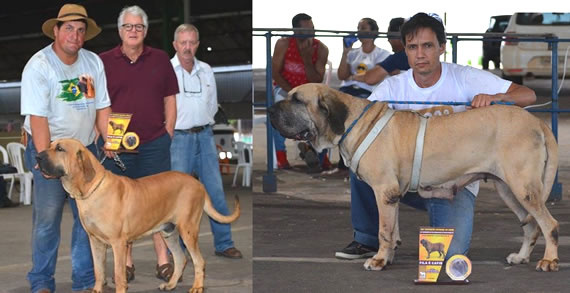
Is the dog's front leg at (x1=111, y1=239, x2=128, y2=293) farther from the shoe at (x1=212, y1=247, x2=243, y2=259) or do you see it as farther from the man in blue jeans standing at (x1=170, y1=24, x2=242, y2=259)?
the shoe at (x1=212, y1=247, x2=243, y2=259)

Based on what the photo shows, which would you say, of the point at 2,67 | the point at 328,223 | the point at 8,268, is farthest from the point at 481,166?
the point at 2,67

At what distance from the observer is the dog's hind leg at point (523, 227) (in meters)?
4.28

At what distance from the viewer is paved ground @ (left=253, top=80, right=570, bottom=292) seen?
4031 millimetres

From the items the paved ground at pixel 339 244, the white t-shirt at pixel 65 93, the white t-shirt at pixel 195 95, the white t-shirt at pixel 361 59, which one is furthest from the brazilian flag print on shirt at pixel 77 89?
the white t-shirt at pixel 361 59

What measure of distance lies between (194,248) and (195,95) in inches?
49.3

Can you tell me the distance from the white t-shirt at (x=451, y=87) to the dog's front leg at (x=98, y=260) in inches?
58.0

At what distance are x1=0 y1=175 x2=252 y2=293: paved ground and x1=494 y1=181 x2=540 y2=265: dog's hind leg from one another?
4.12 ft

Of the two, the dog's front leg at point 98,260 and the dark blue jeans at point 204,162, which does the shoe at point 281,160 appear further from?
the dog's front leg at point 98,260

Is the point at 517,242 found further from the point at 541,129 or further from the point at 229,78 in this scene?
the point at 229,78

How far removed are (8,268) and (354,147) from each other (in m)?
2.22

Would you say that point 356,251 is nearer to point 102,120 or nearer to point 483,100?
point 483,100

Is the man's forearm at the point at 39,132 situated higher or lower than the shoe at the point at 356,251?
higher

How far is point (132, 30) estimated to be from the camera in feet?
13.5

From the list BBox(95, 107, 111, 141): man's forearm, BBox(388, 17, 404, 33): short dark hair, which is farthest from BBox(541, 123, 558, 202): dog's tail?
BBox(388, 17, 404, 33): short dark hair
